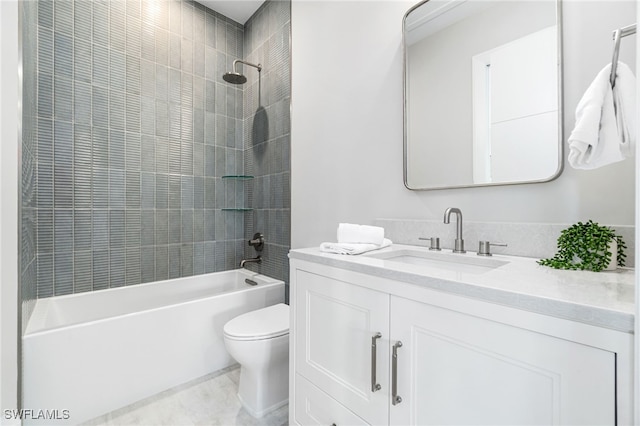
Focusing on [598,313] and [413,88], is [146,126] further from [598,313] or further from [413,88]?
[598,313]

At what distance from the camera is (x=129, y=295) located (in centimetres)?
225

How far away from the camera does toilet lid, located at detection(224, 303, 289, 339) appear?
5.11 feet

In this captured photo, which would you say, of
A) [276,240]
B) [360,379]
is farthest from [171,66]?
[360,379]

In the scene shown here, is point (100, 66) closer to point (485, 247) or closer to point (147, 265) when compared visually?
point (147, 265)

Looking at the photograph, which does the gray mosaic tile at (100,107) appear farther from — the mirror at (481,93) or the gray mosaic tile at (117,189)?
the mirror at (481,93)

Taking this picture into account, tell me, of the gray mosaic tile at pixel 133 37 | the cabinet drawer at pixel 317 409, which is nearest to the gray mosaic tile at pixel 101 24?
the gray mosaic tile at pixel 133 37

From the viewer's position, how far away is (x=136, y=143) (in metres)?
2.29

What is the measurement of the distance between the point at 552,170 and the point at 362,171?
0.90 m

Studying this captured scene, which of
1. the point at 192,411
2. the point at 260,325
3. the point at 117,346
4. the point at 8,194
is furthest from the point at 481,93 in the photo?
the point at 117,346

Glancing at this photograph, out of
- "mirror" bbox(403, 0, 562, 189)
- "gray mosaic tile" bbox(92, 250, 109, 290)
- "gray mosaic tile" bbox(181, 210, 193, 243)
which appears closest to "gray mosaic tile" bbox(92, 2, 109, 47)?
"gray mosaic tile" bbox(181, 210, 193, 243)

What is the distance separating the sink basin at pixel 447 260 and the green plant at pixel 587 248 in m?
0.17

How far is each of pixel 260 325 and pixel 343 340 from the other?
78cm

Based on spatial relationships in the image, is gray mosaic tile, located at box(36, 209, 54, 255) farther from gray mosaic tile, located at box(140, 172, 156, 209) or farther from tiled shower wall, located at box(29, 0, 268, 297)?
gray mosaic tile, located at box(140, 172, 156, 209)

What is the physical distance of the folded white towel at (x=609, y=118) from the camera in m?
0.79
